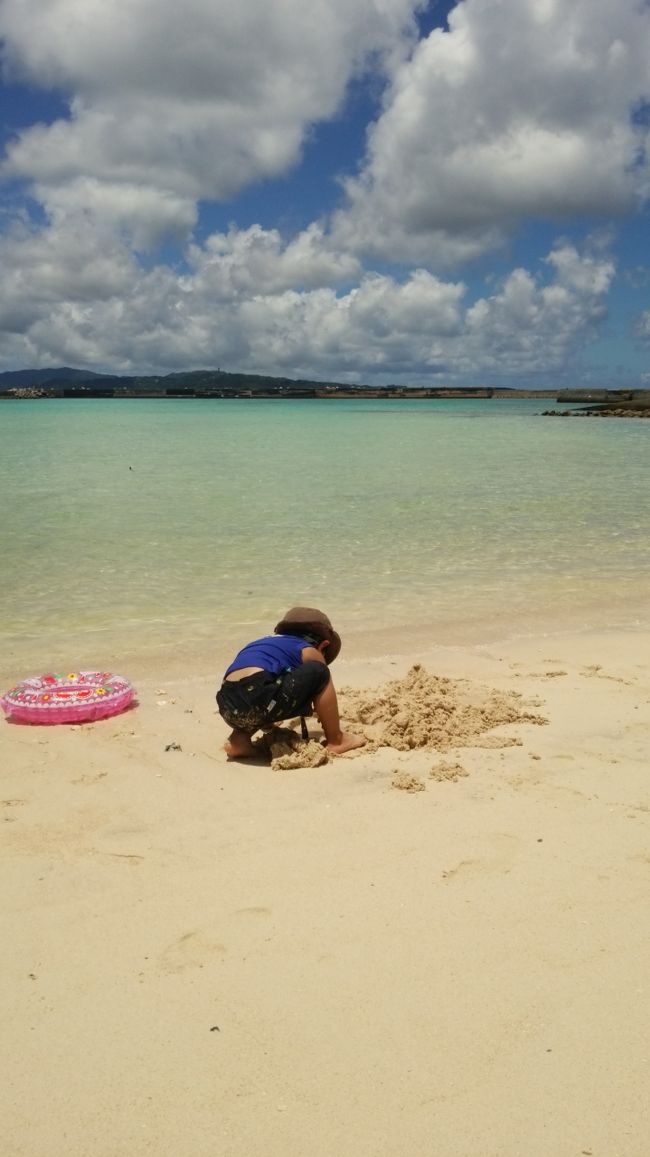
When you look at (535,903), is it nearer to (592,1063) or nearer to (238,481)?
(592,1063)

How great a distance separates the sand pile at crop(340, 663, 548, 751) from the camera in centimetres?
511

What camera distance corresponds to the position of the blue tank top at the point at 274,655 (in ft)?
16.5

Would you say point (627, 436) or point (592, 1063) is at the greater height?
point (627, 436)

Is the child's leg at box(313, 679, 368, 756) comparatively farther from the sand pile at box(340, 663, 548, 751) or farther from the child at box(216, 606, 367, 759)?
the sand pile at box(340, 663, 548, 751)

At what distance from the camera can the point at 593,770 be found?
15.1 ft

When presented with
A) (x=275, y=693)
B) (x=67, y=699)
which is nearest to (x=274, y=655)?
(x=275, y=693)

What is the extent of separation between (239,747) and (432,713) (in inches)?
50.6

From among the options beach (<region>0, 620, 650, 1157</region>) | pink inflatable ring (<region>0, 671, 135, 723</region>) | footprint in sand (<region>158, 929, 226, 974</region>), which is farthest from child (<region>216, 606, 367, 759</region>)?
footprint in sand (<region>158, 929, 226, 974</region>)

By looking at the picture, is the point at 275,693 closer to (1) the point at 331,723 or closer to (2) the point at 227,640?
(1) the point at 331,723

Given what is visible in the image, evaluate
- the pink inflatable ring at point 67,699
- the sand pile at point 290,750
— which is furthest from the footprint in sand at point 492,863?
the pink inflatable ring at point 67,699

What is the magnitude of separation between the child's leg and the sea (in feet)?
7.27

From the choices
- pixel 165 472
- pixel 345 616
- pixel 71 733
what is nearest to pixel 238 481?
pixel 165 472

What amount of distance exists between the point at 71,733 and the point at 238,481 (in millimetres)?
16748

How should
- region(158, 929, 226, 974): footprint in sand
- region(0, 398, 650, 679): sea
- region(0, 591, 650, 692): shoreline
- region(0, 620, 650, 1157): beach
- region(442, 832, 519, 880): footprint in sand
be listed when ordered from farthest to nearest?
region(0, 398, 650, 679): sea
region(0, 591, 650, 692): shoreline
region(442, 832, 519, 880): footprint in sand
region(158, 929, 226, 974): footprint in sand
region(0, 620, 650, 1157): beach
